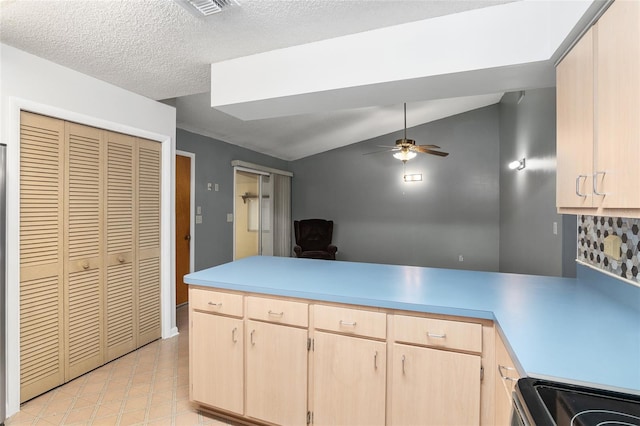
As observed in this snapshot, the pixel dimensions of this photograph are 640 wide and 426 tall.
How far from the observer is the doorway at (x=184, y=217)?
4.15 m

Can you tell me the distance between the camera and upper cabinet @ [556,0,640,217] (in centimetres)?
97

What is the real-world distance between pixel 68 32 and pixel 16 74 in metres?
0.55

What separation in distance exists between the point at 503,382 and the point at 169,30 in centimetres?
239

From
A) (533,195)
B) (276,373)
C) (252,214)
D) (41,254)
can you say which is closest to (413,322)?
(276,373)

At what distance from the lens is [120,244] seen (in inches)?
110

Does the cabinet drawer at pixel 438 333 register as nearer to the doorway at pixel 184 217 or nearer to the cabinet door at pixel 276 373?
the cabinet door at pixel 276 373

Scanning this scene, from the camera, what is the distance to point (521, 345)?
3.46 feet

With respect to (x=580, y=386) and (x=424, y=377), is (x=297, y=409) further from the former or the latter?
(x=580, y=386)

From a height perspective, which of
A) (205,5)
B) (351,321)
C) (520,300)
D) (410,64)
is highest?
(205,5)

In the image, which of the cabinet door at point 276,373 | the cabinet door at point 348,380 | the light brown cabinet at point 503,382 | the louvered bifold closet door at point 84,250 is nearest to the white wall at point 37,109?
the louvered bifold closet door at point 84,250

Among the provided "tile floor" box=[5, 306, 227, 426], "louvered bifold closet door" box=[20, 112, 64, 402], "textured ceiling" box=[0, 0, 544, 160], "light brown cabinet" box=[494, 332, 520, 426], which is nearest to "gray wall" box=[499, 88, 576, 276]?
"light brown cabinet" box=[494, 332, 520, 426]

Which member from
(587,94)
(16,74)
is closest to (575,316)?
(587,94)

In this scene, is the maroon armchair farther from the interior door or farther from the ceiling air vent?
the ceiling air vent

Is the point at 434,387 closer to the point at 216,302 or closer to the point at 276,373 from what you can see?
the point at 276,373
